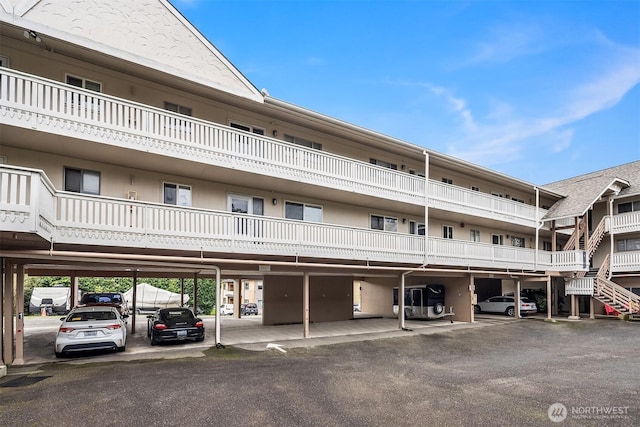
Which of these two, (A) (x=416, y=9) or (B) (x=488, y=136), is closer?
(A) (x=416, y=9)

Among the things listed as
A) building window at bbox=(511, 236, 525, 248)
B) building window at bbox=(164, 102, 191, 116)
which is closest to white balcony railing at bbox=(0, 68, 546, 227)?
building window at bbox=(164, 102, 191, 116)

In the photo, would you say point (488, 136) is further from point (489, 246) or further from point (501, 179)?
point (489, 246)

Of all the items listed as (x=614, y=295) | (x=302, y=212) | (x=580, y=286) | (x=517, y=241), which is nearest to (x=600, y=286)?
(x=614, y=295)

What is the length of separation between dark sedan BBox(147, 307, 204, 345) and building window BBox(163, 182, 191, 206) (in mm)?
3941

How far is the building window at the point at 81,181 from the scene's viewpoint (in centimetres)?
1202

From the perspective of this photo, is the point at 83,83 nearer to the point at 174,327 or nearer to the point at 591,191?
the point at 174,327

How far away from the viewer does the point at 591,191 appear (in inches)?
1018

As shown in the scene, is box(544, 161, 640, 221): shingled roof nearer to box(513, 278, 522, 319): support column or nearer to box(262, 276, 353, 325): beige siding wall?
box(513, 278, 522, 319): support column

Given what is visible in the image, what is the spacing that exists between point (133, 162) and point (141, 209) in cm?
221

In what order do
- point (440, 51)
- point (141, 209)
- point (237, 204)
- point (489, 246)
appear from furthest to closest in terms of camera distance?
point (440, 51), point (489, 246), point (237, 204), point (141, 209)

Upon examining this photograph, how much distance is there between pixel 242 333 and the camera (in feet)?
53.7

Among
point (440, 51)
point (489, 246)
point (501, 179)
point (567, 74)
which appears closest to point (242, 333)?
point (489, 246)

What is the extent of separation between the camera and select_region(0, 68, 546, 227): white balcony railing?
10.2 meters

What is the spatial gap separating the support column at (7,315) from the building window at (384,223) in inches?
566
